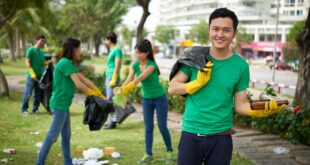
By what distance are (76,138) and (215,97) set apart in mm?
4411

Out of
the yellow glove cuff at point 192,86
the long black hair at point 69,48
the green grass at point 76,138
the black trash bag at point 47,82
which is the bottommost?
the green grass at point 76,138

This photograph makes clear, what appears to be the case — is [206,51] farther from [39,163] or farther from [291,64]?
[291,64]

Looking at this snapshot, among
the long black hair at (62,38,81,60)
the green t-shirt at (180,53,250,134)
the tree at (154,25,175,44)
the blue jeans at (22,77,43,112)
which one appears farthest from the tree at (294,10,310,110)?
the tree at (154,25,175,44)

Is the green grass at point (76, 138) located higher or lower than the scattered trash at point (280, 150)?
higher

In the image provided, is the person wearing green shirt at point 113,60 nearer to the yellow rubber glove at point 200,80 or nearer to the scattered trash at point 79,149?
the scattered trash at point 79,149

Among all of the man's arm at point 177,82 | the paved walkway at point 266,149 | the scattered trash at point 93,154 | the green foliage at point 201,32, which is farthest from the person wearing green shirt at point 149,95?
the green foliage at point 201,32

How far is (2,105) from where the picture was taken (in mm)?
9766

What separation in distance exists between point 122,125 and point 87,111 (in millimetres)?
3179

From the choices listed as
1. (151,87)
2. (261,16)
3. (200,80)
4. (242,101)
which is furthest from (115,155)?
(261,16)

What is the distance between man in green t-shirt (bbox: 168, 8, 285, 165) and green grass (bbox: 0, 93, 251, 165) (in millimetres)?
2570

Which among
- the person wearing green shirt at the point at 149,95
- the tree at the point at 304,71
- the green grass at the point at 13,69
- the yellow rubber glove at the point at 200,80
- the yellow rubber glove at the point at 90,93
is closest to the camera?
the yellow rubber glove at the point at 200,80

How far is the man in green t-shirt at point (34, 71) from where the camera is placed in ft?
28.7

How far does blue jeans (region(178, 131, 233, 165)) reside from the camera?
9.59ft

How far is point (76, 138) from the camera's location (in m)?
6.84
